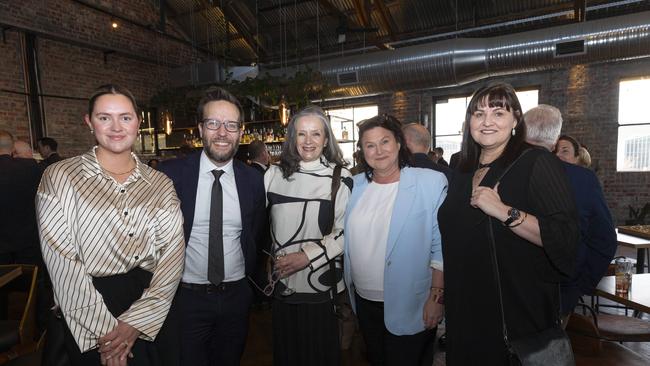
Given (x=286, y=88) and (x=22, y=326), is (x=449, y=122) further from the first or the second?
(x=22, y=326)

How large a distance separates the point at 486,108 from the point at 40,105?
855 centimetres

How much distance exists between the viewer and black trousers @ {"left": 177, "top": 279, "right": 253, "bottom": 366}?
1850mm

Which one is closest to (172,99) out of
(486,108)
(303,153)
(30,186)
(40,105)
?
(40,105)

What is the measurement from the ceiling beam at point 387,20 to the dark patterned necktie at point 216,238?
6528mm

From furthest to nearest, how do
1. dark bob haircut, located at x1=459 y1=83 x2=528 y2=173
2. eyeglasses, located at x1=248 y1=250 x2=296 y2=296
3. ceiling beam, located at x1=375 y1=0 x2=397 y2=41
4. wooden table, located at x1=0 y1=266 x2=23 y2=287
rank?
ceiling beam, located at x1=375 y1=0 x2=397 y2=41 → wooden table, located at x1=0 y1=266 x2=23 y2=287 → eyeglasses, located at x1=248 y1=250 x2=296 y2=296 → dark bob haircut, located at x1=459 y1=83 x2=528 y2=173

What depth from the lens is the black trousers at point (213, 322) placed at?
1850mm

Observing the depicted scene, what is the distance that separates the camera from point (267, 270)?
2.08 m

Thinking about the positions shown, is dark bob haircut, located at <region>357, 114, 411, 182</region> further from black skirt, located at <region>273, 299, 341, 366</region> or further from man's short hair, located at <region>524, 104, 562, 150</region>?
black skirt, located at <region>273, 299, 341, 366</region>

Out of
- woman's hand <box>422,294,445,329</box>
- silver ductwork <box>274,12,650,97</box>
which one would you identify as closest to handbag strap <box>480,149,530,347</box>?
woman's hand <box>422,294,445,329</box>

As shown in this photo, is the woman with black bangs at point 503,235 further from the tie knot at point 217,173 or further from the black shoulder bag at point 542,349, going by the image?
the tie knot at point 217,173

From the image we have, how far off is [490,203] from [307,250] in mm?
888

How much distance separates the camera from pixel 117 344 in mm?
1473

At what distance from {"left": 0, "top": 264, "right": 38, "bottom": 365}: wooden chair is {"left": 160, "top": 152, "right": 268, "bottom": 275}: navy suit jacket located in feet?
4.46

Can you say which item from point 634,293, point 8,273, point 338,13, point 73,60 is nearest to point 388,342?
point 634,293
